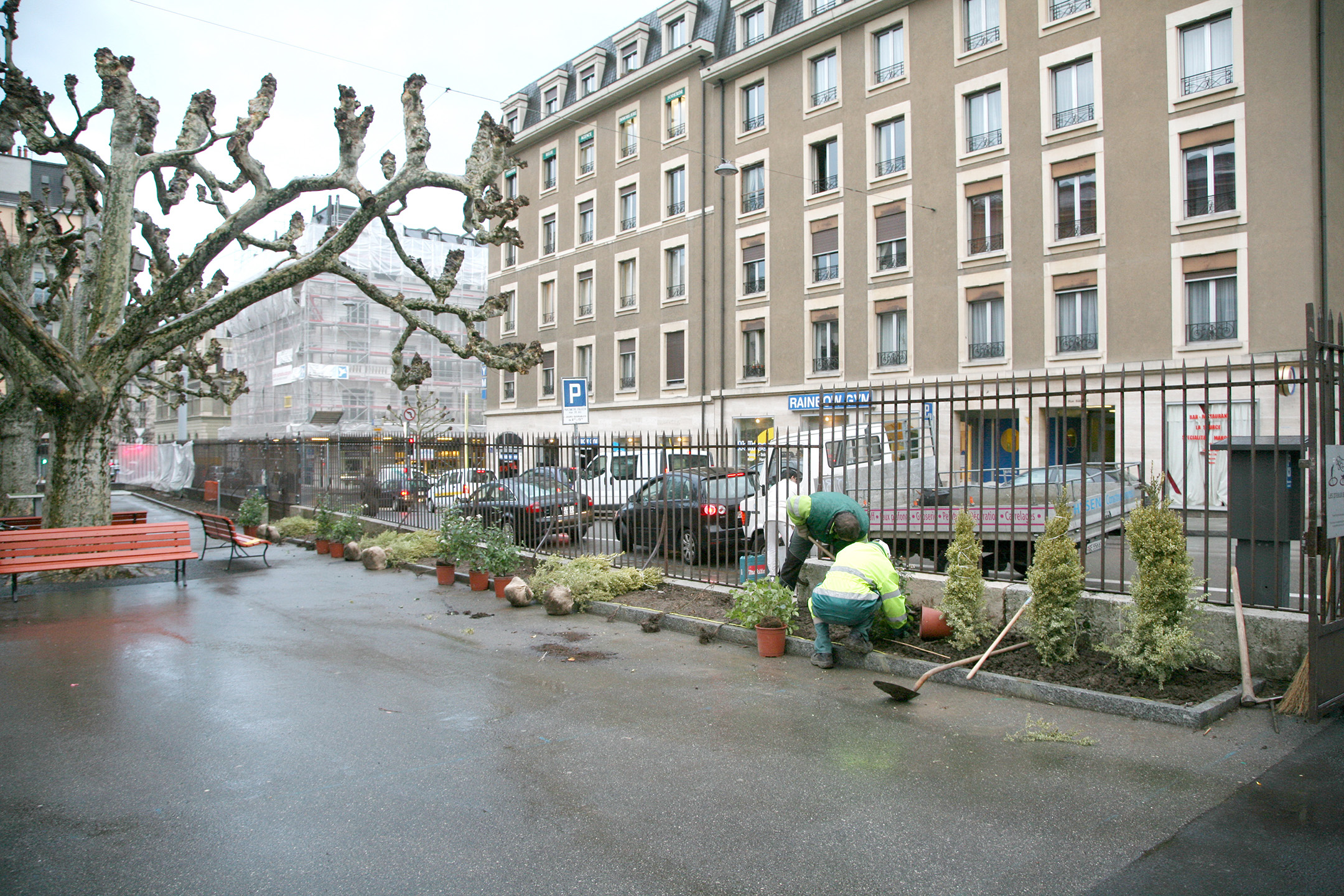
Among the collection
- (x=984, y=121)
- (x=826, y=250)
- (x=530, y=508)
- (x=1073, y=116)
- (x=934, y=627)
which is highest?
(x=984, y=121)

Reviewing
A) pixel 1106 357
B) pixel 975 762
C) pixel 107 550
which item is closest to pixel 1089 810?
pixel 975 762

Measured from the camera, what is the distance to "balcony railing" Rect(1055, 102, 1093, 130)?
22.2 metres

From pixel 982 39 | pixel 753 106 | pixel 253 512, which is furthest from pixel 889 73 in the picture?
pixel 253 512

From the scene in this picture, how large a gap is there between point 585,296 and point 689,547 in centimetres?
2776

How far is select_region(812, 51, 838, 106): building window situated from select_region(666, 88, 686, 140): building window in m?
5.81

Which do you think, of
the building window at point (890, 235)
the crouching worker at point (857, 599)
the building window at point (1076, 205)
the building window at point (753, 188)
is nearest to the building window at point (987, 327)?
the building window at point (1076, 205)

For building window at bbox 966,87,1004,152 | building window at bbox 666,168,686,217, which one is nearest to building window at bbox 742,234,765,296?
building window at bbox 666,168,686,217

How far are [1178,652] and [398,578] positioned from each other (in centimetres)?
1056

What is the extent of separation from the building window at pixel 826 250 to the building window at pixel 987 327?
190 inches

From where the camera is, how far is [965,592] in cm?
694

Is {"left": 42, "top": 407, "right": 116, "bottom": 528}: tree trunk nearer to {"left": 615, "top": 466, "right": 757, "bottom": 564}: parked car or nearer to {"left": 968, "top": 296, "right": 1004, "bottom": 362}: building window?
{"left": 615, "top": 466, "right": 757, "bottom": 564}: parked car

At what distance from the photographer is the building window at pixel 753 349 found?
1184 inches

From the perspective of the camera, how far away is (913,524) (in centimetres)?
978

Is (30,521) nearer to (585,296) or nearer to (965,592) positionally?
(965,592)
